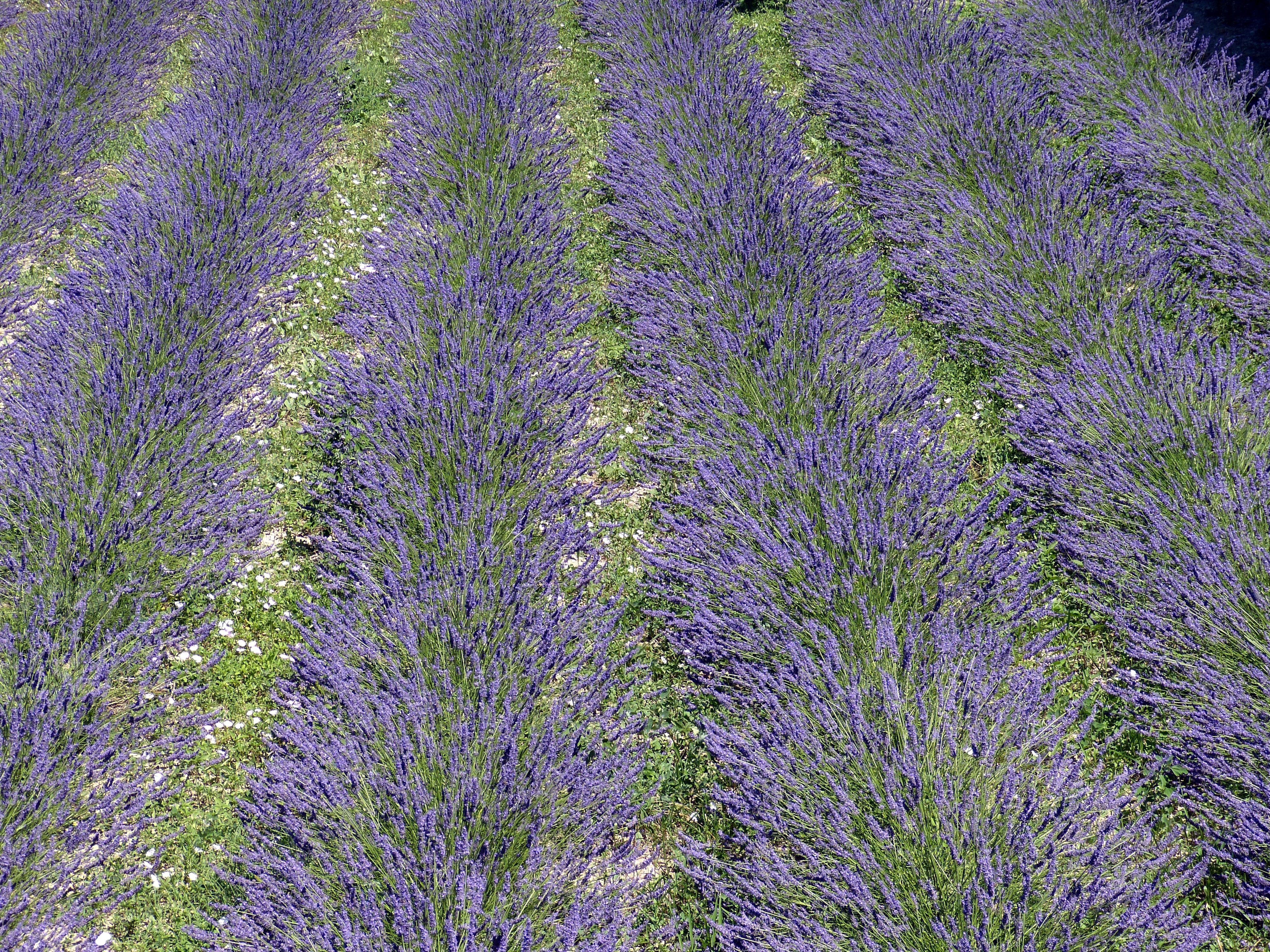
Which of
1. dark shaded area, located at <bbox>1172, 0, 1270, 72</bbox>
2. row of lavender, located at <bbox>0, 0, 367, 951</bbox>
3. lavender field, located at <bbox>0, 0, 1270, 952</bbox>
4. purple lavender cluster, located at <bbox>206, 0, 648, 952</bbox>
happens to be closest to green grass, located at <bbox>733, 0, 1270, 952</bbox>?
lavender field, located at <bbox>0, 0, 1270, 952</bbox>

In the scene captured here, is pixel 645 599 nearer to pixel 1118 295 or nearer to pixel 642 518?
pixel 642 518

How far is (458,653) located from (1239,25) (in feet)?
28.2

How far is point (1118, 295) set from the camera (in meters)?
4.28

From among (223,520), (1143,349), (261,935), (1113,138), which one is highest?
(1113,138)

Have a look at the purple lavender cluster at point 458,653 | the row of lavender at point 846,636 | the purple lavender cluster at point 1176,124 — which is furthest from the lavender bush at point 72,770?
the purple lavender cluster at point 1176,124

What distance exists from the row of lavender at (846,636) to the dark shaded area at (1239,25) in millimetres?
4371

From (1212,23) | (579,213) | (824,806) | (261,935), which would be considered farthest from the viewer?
(1212,23)

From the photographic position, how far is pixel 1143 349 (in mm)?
3840

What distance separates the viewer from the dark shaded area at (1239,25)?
6.22m

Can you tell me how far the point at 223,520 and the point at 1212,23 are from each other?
29.6ft

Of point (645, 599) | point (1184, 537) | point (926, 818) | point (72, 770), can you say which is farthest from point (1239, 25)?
point (72, 770)

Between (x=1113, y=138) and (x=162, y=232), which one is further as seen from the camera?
(x=1113, y=138)

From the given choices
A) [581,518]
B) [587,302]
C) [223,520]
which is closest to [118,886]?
[223,520]

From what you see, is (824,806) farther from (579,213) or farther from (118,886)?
(579,213)
